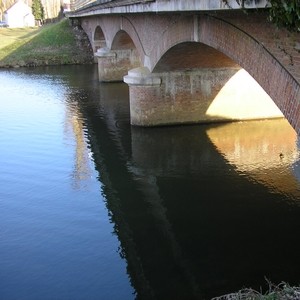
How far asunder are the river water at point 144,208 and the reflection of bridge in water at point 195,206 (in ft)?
0.09

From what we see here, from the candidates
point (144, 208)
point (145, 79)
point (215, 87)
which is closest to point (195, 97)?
point (215, 87)

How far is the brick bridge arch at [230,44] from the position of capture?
23.3ft

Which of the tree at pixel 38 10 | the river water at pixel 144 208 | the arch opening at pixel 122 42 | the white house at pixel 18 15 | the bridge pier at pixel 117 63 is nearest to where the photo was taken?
the river water at pixel 144 208

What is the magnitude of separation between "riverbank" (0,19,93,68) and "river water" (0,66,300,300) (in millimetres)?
20221

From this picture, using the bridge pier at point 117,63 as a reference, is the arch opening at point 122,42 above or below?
above

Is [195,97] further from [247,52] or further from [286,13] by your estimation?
[286,13]

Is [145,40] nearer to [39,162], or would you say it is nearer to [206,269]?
[39,162]

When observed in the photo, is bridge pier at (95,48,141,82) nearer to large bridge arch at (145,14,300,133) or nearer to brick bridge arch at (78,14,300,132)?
brick bridge arch at (78,14,300,132)

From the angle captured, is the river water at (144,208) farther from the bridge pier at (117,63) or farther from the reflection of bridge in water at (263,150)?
the bridge pier at (117,63)

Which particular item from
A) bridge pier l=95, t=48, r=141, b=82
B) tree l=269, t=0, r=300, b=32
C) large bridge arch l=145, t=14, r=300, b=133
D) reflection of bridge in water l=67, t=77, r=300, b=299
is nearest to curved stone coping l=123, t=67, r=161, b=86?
reflection of bridge in water l=67, t=77, r=300, b=299

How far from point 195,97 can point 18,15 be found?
66.3 metres

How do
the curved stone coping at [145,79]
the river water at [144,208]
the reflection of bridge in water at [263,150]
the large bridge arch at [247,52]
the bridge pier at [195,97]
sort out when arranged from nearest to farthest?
1. the large bridge arch at [247,52]
2. the river water at [144,208]
3. the reflection of bridge in water at [263,150]
4. the curved stone coping at [145,79]
5. the bridge pier at [195,97]

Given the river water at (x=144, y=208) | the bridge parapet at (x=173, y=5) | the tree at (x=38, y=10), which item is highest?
the tree at (x=38, y=10)

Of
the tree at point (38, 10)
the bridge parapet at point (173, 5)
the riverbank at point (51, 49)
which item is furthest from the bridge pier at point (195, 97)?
the tree at point (38, 10)
